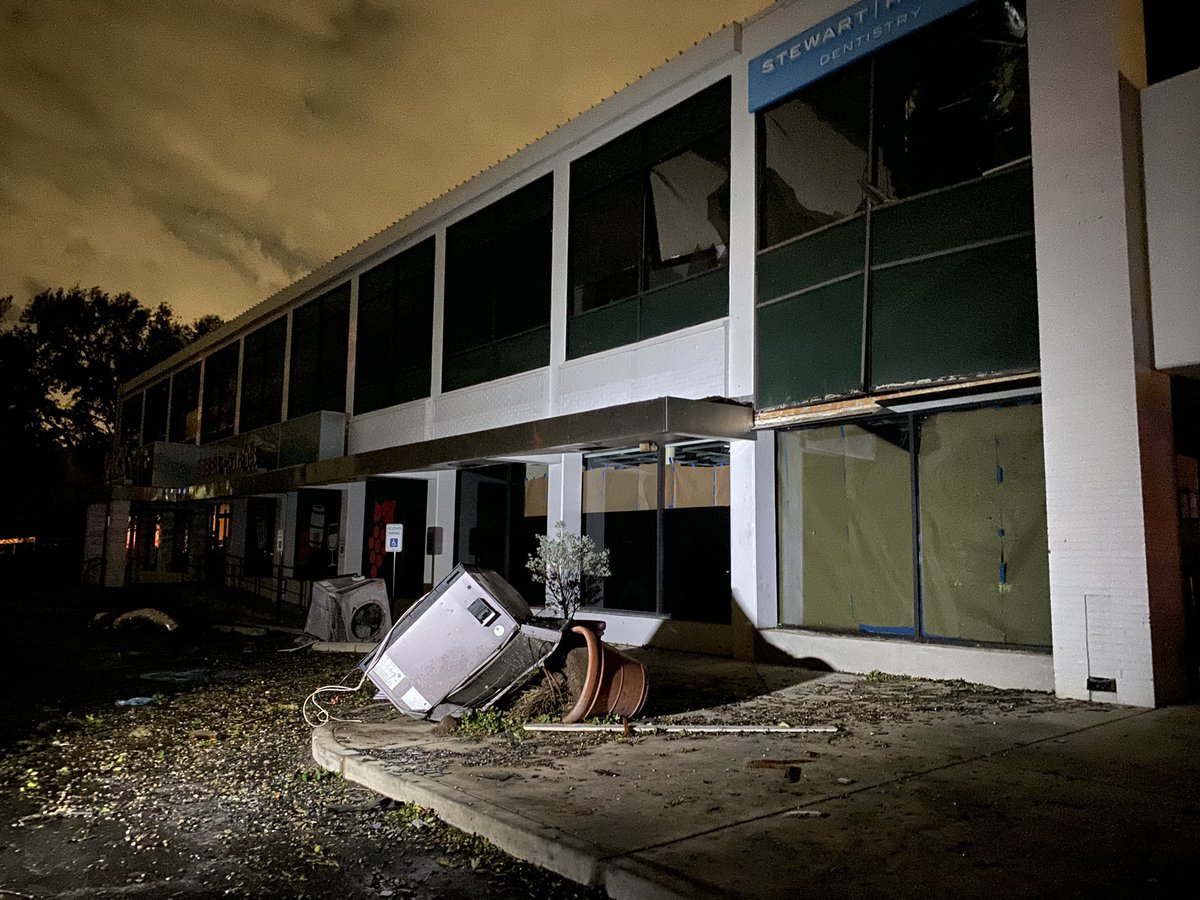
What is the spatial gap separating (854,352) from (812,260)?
61.0 inches

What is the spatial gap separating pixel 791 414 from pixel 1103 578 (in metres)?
4.44

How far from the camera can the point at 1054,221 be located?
8992mm

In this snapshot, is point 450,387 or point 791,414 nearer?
point 791,414

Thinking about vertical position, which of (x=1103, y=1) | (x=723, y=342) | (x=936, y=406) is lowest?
(x=936, y=406)

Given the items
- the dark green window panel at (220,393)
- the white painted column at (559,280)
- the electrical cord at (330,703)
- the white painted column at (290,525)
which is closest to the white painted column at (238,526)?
the dark green window panel at (220,393)

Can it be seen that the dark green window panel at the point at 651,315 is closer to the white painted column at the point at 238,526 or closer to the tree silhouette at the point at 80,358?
the white painted column at the point at 238,526

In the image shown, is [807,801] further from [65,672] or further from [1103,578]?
[65,672]

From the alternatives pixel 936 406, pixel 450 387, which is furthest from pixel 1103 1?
pixel 450 387

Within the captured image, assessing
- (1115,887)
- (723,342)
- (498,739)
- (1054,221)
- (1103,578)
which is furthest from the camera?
(723,342)

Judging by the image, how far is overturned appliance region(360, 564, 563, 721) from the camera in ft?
24.0

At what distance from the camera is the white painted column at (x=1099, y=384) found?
8.14 meters

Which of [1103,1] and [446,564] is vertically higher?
[1103,1]

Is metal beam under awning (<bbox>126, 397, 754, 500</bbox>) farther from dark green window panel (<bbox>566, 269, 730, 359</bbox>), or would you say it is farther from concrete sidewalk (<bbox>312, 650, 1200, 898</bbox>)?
concrete sidewalk (<bbox>312, 650, 1200, 898</bbox>)

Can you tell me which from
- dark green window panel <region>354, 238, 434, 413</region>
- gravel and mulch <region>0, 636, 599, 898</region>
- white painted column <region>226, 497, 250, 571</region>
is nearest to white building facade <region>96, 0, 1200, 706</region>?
dark green window panel <region>354, 238, 434, 413</region>
